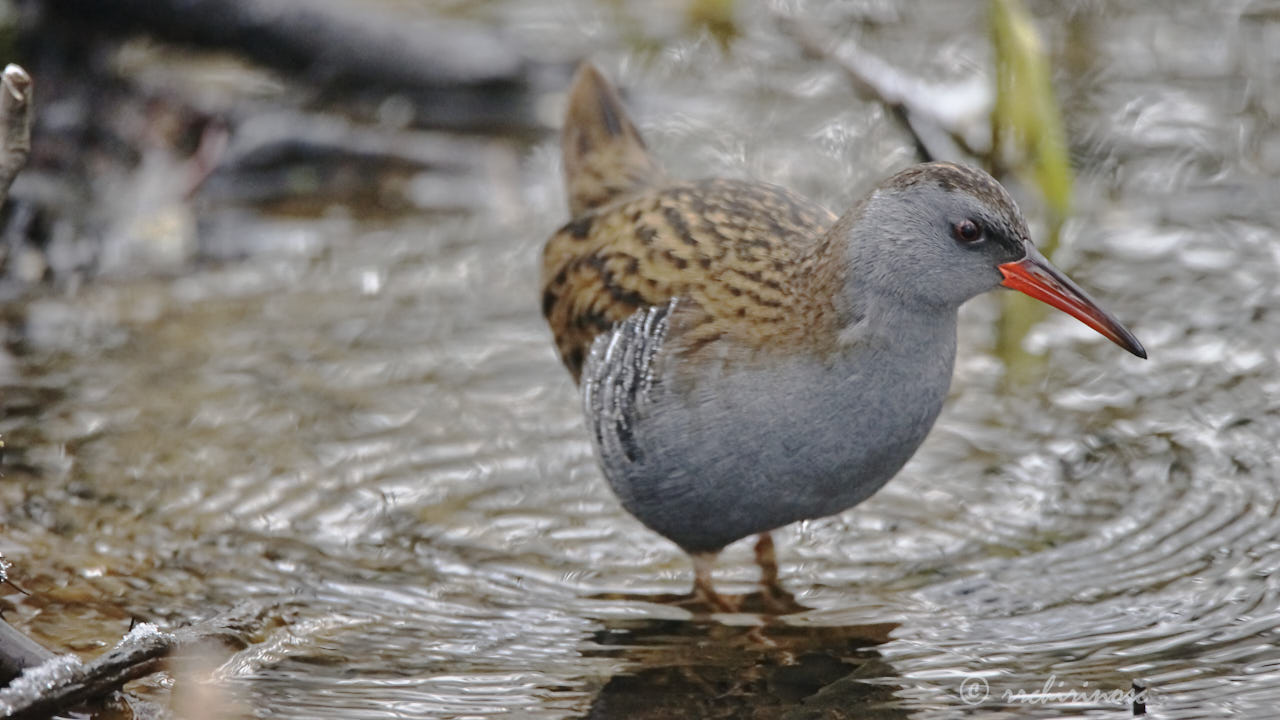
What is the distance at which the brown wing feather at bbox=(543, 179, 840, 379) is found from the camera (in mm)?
3748

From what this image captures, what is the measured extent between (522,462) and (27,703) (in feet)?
5.74

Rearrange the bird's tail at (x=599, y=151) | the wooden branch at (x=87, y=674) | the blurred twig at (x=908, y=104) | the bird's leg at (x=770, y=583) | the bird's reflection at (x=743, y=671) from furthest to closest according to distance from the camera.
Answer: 1. the blurred twig at (x=908, y=104)
2. the bird's tail at (x=599, y=151)
3. the bird's leg at (x=770, y=583)
4. the bird's reflection at (x=743, y=671)
5. the wooden branch at (x=87, y=674)

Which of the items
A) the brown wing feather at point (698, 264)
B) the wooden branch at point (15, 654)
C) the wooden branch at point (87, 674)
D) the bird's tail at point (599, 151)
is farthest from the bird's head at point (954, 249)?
the wooden branch at point (15, 654)

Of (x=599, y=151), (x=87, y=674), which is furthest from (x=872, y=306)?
(x=87, y=674)

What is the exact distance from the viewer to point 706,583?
13.2 ft

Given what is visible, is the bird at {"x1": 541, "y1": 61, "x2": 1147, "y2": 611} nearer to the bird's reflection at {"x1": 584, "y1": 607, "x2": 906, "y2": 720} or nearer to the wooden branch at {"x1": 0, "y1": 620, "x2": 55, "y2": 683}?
the bird's reflection at {"x1": 584, "y1": 607, "x2": 906, "y2": 720}

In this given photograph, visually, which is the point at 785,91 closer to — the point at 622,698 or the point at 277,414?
the point at 277,414

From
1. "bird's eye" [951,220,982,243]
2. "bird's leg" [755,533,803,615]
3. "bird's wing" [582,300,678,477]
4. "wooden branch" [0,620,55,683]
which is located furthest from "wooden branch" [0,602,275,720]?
"bird's eye" [951,220,982,243]

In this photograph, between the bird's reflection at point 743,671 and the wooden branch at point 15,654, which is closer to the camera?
the wooden branch at point 15,654

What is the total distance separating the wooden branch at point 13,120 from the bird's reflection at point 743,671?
5.27ft

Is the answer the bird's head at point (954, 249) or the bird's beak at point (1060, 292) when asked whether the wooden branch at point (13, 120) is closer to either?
the bird's head at point (954, 249)

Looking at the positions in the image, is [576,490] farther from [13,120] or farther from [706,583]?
[13,120]

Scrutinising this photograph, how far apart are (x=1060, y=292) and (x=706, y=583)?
111 centimetres

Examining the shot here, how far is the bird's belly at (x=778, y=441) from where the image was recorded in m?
3.61
